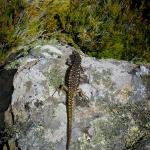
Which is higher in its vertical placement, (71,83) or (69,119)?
(71,83)

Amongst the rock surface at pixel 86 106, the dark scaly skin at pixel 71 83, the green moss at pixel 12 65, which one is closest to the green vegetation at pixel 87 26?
the green moss at pixel 12 65

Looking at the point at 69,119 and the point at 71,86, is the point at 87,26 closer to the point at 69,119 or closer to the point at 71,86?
the point at 71,86

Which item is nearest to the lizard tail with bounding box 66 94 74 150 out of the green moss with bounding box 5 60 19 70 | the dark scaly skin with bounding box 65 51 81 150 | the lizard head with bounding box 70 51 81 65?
the dark scaly skin with bounding box 65 51 81 150

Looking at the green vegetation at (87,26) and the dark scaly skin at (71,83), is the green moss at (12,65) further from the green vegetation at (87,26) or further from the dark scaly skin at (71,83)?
the dark scaly skin at (71,83)

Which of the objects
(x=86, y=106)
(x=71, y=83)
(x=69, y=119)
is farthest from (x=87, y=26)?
(x=69, y=119)

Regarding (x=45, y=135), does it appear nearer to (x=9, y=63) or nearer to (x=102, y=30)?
(x=9, y=63)

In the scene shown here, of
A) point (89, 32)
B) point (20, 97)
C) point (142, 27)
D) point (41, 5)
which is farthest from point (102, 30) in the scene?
point (20, 97)
